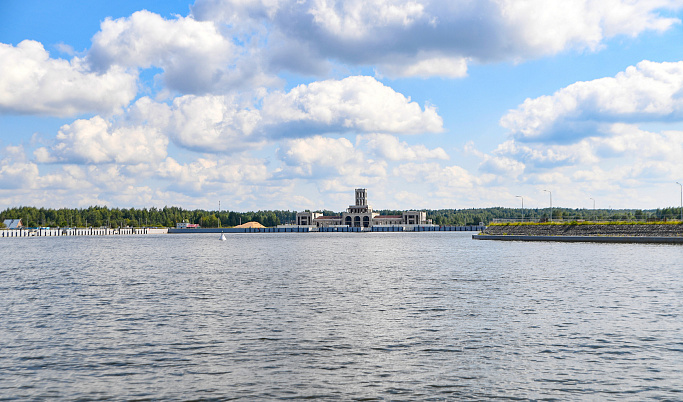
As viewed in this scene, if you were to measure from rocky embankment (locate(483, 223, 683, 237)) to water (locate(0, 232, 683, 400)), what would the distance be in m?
78.9

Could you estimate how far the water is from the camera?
1798 centimetres

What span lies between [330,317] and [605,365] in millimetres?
14637

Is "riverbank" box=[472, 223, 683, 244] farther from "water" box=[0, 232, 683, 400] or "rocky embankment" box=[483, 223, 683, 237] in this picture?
"water" box=[0, 232, 683, 400]

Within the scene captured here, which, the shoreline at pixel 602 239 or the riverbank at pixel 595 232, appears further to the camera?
the riverbank at pixel 595 232

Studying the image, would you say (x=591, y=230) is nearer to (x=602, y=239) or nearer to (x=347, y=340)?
(x=602, y=239)

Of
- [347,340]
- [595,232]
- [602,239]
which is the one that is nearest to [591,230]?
[595,232]

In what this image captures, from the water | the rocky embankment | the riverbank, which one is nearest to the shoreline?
the riverbank

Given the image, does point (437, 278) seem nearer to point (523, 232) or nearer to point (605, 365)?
point (605, 365)

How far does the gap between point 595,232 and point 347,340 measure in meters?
120

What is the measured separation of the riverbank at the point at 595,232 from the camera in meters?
116

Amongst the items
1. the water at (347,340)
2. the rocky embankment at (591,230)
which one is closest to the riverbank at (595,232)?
the rocky embankment at (591,230)

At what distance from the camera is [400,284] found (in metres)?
48.3

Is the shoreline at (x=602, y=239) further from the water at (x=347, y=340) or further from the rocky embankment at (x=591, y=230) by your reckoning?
the water at (x=347, y=340)

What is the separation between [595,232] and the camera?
130625 millimetres
